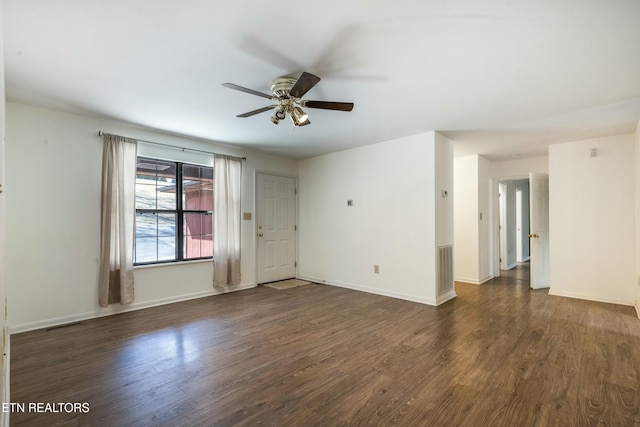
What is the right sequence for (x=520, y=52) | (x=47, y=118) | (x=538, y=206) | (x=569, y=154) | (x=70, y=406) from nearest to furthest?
(x=70, y=406)
(x=520, y=52)
(x=47, y=118)
(x=569, y=154)
(x=538, y=206)

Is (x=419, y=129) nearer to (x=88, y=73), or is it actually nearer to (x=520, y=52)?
(x=520, y=52)

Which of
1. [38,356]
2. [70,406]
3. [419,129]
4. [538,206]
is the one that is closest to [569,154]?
[538,206]

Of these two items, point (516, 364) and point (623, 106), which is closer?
point (516, 364)

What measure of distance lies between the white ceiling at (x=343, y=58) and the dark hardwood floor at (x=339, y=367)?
2.38m

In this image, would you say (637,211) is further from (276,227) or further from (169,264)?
(169,264)

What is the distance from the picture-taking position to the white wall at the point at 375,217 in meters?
4.30

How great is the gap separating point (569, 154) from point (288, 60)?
15.2 feet

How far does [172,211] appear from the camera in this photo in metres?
4.42

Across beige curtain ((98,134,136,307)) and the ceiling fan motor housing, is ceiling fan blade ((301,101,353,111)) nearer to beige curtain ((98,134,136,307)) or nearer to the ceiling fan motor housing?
the ceiling fan motor housing

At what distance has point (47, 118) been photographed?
338 cm

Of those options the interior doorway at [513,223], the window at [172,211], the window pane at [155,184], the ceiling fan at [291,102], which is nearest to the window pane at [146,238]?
the window at [172,211]

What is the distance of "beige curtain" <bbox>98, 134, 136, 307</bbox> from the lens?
3.70 m

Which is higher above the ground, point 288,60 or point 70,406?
point 288,60

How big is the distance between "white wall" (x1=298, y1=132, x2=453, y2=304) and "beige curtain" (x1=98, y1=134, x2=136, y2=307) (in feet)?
9.81
